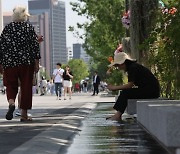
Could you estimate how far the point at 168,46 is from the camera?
927 centimetres

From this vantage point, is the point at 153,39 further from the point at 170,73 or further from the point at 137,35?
the point at 137,35

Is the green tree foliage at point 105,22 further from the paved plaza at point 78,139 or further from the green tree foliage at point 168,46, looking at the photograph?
the paved plaza at point 78,139

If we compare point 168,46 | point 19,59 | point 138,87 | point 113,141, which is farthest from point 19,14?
point 113,141

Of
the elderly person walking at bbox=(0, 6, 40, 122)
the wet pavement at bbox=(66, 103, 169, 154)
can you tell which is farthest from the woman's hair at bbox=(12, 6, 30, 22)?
the wet pavement at bbox=(66, 103, 169, 154)

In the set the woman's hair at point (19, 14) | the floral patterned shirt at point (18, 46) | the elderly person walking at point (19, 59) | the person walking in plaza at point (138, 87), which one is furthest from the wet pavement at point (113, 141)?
the woman's hair at point (19, 14)

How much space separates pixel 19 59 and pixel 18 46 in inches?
9.0

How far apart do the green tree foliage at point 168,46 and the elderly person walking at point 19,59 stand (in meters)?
1.90

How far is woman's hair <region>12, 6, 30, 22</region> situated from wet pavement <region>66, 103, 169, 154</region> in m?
2.21

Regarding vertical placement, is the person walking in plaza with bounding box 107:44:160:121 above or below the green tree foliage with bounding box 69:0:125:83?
below

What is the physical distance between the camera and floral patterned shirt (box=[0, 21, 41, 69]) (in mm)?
9422

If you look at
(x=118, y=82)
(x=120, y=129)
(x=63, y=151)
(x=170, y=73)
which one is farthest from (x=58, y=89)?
(x=63, y=151)

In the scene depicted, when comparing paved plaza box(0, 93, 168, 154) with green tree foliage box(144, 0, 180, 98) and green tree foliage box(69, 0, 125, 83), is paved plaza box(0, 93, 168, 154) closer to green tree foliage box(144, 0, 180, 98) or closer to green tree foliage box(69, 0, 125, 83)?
green tree foliage box(144, 0, 180, 98)

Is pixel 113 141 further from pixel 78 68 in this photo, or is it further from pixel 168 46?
pixel 78 68

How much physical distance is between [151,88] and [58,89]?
1897 cm
